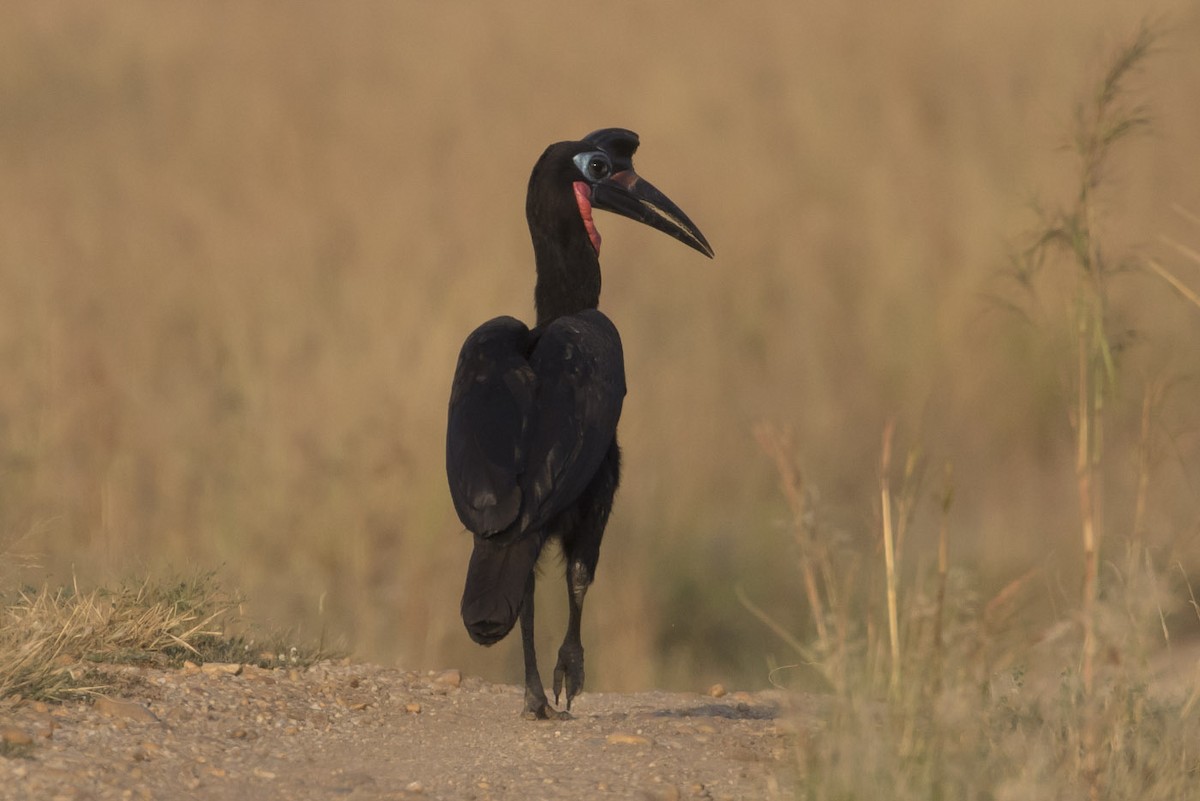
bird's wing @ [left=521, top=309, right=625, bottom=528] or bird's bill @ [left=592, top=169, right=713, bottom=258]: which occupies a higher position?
bird's bill @ [left=592, top=169, right=713, bottom=258]

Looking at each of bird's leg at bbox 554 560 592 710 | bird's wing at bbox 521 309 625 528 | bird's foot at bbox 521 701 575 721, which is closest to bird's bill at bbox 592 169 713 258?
bird's wing at bbox 521 309 625 528

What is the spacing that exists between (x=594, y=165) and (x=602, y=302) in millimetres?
5191

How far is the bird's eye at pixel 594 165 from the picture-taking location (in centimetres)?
612

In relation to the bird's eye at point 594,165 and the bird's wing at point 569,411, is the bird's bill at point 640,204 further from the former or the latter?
the bird's wing at point 569,411

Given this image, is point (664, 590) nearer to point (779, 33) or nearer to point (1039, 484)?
point (1039, 484)

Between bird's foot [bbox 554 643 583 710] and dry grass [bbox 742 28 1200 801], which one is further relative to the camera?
bird's foot [bbox 554 643 583 710]

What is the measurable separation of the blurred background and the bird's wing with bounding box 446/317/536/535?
1244 millimetres

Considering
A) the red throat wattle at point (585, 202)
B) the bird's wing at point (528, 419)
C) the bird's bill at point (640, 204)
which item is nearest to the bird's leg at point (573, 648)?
the bird's wing at point (528, 419)

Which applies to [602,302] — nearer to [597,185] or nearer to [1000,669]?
[597,185]

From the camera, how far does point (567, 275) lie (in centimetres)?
597

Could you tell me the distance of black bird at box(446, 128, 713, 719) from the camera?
5.02 metres

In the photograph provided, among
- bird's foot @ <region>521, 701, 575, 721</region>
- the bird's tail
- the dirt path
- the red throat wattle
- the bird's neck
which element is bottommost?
the dirt path

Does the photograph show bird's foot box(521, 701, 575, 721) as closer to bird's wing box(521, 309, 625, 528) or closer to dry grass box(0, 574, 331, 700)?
bird's wing box(521, 309, 625, 528)

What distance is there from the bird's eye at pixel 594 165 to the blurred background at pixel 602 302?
61.0 inches
